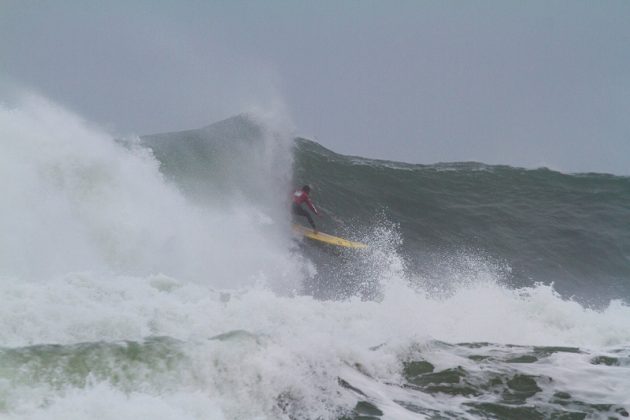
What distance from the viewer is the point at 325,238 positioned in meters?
13.4

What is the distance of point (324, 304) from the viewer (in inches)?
295

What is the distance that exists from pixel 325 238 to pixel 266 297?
22.1 ft

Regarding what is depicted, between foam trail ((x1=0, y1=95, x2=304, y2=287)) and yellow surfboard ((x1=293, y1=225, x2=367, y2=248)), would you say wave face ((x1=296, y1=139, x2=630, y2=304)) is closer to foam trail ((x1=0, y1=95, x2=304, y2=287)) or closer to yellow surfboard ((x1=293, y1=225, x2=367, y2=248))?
yellow surfboard ((x1=293, y1=225, x2=367, y2=248))

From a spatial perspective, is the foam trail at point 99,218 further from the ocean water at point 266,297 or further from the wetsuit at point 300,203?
the wetsuit at point 300,203

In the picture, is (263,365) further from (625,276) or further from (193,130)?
(193,130)

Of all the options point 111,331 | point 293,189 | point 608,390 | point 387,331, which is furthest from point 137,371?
point 293,189

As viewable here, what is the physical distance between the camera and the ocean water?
439 cm

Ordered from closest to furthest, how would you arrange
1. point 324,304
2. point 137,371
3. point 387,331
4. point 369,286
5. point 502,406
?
point 137,371 → point 502,406 → point 387,331 → point 324,304 → point 369,286

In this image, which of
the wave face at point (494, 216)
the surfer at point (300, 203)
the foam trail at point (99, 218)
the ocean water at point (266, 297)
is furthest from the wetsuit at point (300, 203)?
the foam trail at point (99, 218)

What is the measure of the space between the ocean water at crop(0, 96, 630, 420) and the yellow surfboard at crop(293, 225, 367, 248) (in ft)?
1.05

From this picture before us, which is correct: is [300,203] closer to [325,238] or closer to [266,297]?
[325,238]

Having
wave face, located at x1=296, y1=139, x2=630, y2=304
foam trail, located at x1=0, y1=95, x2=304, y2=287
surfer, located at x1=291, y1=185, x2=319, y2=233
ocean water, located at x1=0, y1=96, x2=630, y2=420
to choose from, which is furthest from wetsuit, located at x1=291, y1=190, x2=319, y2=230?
foam trail, located at x1=0, y1=95, x2=304, y2=287

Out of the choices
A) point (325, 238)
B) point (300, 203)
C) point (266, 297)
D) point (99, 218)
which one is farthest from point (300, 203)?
point (266, 297)

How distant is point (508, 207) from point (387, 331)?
606 inches
